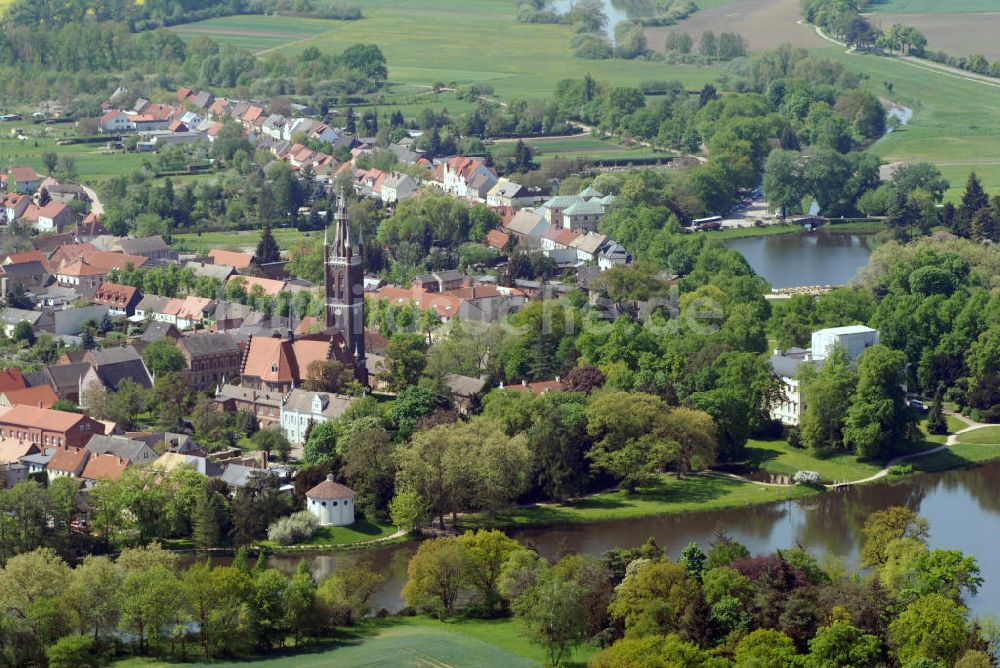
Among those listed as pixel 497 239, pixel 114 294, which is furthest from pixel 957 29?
pixel 114 294

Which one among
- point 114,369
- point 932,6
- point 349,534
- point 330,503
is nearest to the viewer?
point 349,534

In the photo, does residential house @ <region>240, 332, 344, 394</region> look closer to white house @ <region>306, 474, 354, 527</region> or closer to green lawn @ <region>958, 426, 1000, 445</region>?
white house @ <region>306, 474, 354, 527</region>

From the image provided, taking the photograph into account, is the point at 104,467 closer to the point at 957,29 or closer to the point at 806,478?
the point at 806,478

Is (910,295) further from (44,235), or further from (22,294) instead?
(44,235)

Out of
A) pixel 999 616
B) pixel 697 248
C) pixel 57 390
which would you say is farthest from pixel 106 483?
pixel 697 248

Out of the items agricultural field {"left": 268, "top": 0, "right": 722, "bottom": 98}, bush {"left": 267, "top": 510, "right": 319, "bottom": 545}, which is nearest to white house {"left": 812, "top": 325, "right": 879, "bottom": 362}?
bush {"left": 267, "top": 510, "right": 319, "bottom": 545}

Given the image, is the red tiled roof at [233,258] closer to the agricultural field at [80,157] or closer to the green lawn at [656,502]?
the agricultural field at [80,157]

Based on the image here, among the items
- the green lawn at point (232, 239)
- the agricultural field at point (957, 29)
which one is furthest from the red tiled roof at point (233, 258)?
the agricultural field at point (957, 29)
